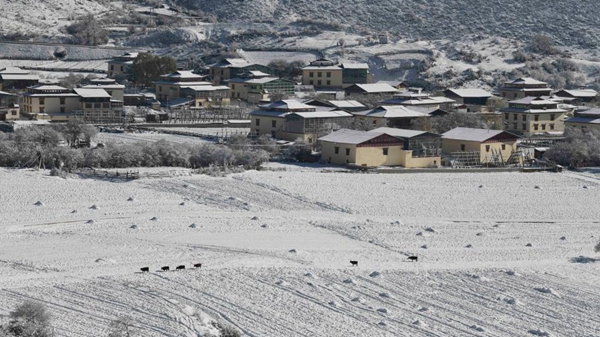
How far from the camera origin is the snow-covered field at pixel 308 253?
26.9m

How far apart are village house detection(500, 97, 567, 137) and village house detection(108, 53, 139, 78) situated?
1052 inches

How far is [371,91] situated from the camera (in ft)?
232

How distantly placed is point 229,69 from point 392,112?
21089mm

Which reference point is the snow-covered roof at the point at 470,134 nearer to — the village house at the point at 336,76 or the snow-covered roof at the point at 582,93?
the snow-covered roof at the point at 582,93

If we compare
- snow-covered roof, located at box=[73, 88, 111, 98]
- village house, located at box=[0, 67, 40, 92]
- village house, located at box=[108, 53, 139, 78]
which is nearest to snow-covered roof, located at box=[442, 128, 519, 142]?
snow-covered roof, located at box=[73, 88, 111, 98]

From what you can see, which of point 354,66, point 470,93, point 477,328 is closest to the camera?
point 477,328

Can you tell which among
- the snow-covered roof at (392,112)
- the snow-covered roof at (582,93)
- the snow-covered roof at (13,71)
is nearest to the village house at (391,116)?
the snow-covered roof at (392,112)

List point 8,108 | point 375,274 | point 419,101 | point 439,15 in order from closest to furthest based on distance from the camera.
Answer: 1. point 375,274
2. point 8,108
3. point 419,101
4. point 439,15

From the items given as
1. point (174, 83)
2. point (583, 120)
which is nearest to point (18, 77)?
point (174, 83)

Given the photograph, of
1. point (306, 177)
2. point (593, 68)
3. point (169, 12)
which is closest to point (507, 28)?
point (593, 68)

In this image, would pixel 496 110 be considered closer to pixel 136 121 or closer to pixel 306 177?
pixel 136 121

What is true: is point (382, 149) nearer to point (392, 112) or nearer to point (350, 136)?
point (350, 136)

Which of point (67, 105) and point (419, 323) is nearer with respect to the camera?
point (419, 323)

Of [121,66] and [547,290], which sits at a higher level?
[121,66]
